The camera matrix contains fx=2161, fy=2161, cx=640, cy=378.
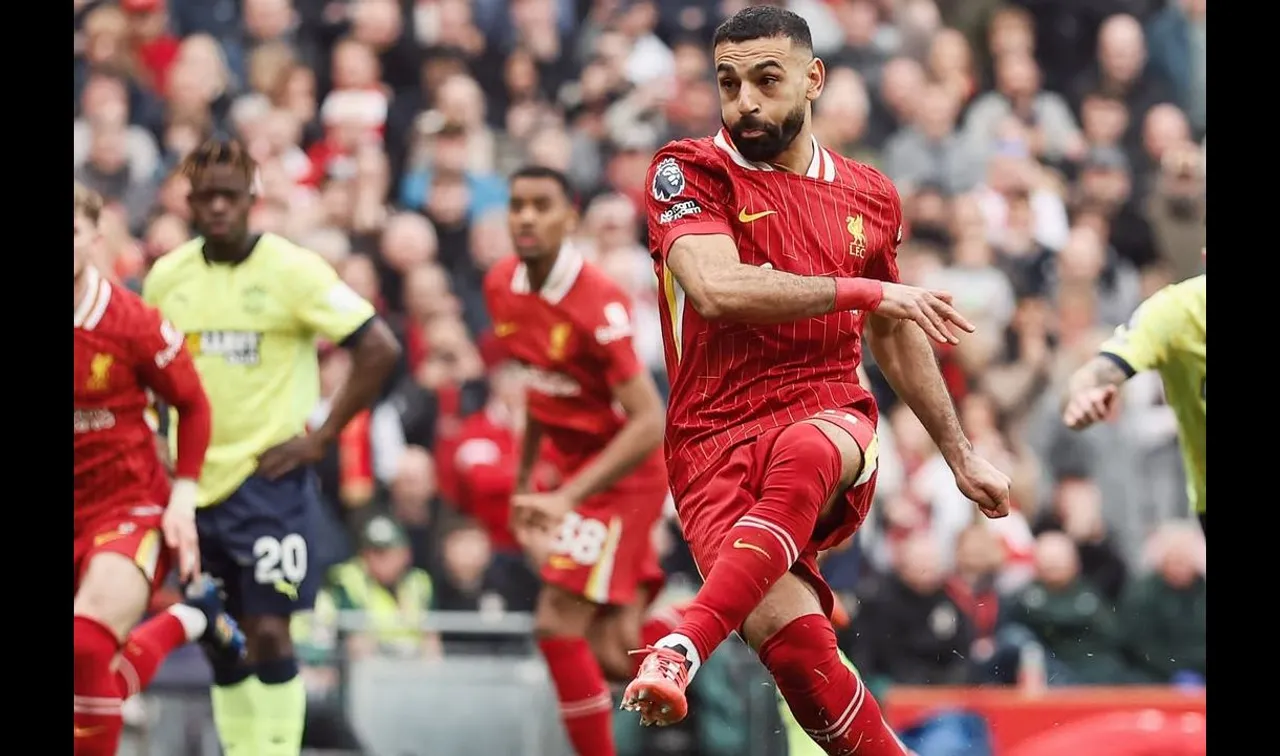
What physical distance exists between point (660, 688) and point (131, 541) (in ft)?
11.2

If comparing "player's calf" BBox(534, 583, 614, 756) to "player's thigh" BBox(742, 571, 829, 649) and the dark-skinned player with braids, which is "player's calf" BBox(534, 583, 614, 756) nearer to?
the dark-skinned player with braids

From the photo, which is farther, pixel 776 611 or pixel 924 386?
pixel 924 386

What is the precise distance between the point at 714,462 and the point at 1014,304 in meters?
8.63

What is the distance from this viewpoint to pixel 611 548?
10.6 metres

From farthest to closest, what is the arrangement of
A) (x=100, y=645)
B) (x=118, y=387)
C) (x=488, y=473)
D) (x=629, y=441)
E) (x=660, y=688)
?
(x=488, y=473), (x=629, y=441), (x=118, y=387), (x=100, y=645), (x=660, y=688)

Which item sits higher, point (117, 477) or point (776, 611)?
point (117, 477)

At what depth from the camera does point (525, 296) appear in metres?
10.7

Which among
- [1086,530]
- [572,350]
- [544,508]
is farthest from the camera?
[1086,530]

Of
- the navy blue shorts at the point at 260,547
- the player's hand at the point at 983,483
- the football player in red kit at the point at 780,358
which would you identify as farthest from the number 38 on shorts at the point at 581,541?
the player's hand at the point at 983,483

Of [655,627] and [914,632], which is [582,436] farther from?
[914,632]

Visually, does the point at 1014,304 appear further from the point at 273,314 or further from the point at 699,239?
the point at 699,239

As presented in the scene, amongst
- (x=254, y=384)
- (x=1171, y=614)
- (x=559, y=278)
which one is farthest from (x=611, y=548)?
(x=1171, y=614)

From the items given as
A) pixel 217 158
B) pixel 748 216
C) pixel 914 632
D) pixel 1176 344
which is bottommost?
pixel 914 632

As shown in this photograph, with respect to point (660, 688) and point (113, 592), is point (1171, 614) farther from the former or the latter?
point (660, 688)
